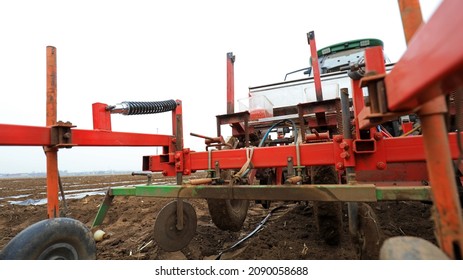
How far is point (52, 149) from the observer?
7.64 feet

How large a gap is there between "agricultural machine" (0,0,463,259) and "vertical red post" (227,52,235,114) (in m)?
0.02

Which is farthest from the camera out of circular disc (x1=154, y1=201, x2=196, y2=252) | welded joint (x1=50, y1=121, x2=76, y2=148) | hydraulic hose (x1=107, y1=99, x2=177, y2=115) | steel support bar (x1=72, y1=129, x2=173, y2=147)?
circular disc (x1=154, y1=201, x2=196, y2=252)

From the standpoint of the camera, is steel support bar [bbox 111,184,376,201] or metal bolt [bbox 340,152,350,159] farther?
metal bolt [bbox 340,152,350,159]

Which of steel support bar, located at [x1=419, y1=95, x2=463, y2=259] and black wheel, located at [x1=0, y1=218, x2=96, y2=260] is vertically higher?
steel support bar, located at [x1=419, y1=95, x2=463, y2=259]

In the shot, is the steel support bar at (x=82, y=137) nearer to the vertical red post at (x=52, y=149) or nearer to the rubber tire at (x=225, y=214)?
the vertical red post at (x=52, y=149)

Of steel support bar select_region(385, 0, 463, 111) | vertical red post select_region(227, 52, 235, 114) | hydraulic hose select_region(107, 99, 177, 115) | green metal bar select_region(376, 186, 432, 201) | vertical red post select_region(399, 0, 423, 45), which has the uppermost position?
vertical red post select_region(227, 52, 235, 114)

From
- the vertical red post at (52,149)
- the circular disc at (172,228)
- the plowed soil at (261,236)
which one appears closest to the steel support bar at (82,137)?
the vertical red post at (52,149)

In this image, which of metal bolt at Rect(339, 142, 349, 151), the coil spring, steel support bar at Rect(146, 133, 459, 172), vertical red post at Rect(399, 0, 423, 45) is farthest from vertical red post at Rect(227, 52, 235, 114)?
vertical red post at Rect(399, 0, 423, 45)

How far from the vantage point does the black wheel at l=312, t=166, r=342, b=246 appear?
10.2 ft

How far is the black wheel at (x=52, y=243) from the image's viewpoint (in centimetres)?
176

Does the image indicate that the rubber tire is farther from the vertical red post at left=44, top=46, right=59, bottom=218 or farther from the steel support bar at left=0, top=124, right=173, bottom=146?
the vertical red post at left=44, top=46, right=59, bottom=218

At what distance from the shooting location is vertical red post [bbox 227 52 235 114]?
12.8 ft

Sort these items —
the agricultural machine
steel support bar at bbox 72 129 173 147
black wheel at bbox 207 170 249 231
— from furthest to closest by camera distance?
black wheel at bbox 207 170 249 231, steel support bar at bbox 72 129 173 147, the agricultural machine

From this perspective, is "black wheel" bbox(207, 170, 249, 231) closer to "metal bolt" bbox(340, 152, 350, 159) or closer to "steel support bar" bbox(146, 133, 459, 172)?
"steel support bar" bbox(146, 133, 459, 172)
